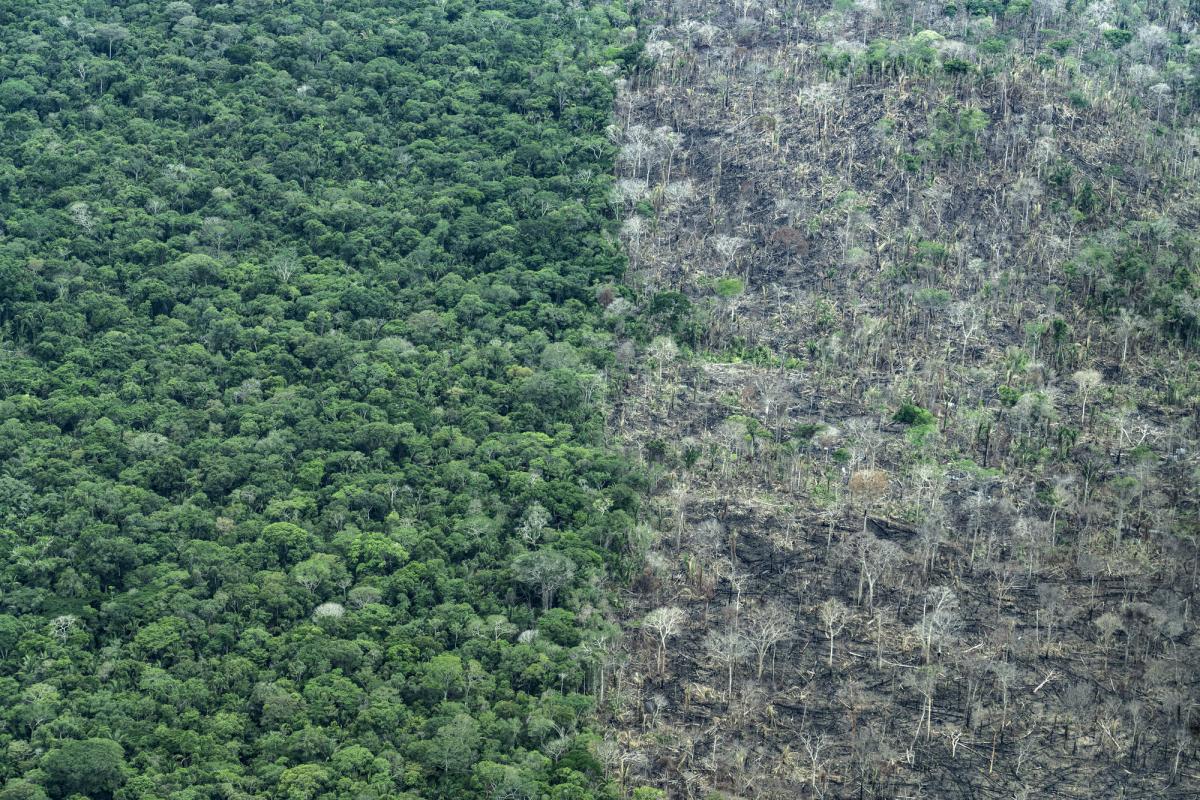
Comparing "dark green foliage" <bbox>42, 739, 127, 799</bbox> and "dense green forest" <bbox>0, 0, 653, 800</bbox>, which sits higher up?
"dense green forest" <bbox>0, 0, 653, 800</bbox>

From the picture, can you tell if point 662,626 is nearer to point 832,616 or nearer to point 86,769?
point 832,616

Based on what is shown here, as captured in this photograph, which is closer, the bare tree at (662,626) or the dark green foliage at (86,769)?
the dark green foliage at (86,769)

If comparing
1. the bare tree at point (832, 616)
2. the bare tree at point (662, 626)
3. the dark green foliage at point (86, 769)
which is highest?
the bare tree at point (832, 616)

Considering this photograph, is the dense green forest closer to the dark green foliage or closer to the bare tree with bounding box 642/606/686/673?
the dark green foliage

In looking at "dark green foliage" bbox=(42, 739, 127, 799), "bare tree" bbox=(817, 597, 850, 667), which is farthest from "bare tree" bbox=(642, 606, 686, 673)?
"dark green foliage" bbox=(42, 739, 127, 799)

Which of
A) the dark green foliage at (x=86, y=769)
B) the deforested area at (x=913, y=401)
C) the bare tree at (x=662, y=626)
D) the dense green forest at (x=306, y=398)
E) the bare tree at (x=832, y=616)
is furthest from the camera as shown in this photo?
the bare tree at (x=832, y=616)

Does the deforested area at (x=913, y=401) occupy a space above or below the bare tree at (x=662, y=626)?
above

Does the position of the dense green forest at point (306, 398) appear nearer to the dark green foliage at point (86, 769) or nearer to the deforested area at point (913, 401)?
the dark green foliage at point (86, 769)

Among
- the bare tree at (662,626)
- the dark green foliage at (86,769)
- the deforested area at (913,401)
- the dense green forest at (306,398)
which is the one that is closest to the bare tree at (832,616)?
the deforested area at (913,401)
